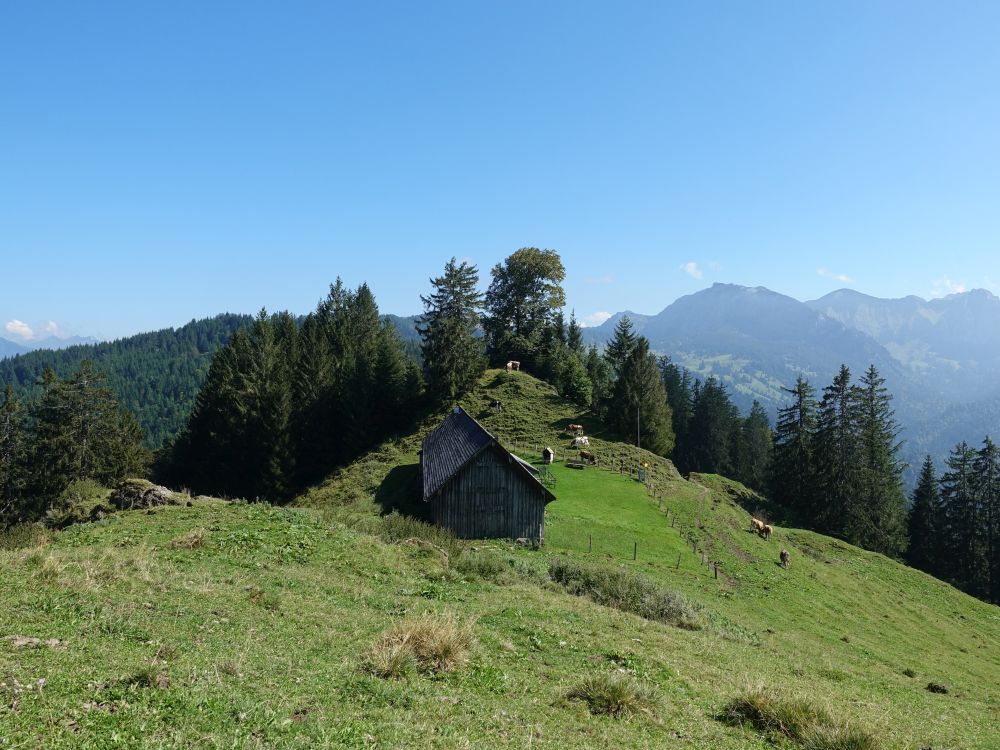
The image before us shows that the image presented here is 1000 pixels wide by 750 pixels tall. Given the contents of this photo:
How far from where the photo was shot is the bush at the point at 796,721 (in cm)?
941

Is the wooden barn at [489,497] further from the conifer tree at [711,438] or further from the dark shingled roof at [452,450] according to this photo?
the conifer tree at [711,438]

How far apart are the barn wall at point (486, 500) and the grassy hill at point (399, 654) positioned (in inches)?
325

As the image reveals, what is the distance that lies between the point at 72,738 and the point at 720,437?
10935 cm

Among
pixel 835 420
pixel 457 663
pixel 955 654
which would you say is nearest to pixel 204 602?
pixel 457 663

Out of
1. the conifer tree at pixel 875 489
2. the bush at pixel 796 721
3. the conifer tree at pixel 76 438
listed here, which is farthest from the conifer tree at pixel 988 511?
the conifer tree at pixel 76 438

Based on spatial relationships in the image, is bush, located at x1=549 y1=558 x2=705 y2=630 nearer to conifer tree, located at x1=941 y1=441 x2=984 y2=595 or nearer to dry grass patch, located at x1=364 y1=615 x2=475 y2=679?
dry grass patch, located at x1=364 y1=615 x2=475 y2=679

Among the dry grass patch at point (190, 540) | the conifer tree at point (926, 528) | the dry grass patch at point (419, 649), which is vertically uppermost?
the dry grass patch at point (419, 649)

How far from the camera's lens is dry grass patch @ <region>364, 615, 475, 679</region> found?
33.1 ft

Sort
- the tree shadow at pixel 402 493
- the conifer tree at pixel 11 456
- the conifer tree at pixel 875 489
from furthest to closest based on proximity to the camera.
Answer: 1. the conifer tree at pixel 875 489
2. the conifer tree at pixel 11 456
3. the tree shadow at pixel 402 493

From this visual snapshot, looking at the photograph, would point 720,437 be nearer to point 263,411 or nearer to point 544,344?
point 544,344

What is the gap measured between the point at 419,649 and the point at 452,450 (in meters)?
30.4

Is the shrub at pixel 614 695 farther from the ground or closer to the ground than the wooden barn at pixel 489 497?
farther from the ground

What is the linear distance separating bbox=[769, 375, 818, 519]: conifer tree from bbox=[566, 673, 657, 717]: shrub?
68.9 meters

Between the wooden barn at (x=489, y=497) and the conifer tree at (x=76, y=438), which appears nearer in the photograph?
the wooden barn at (x=489, y=497)
